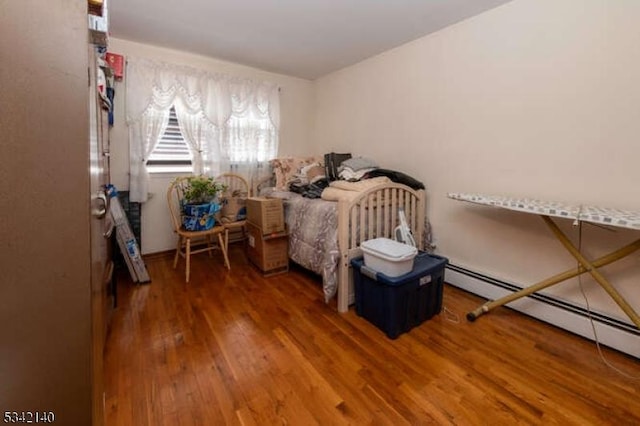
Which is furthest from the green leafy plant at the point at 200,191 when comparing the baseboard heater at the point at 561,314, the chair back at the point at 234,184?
the baseboard heater at the point at 561,314

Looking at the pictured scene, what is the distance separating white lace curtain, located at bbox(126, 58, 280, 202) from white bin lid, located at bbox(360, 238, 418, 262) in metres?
2.14

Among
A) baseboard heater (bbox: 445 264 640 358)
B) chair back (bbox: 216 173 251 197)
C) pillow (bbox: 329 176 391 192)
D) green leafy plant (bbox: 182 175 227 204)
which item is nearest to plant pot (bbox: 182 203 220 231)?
green leafy plant (bbox: 182 175 227 204)

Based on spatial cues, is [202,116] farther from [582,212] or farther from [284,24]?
[582,212]

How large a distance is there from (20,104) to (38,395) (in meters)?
0.58

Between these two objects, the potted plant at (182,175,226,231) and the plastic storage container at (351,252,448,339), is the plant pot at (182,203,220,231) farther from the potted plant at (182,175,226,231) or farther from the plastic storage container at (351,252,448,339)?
the plastic storage container at (351,252,448,339)

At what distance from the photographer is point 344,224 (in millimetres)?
2035

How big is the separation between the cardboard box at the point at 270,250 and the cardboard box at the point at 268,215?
5 cm

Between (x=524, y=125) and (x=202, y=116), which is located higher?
(x=202, y=116)

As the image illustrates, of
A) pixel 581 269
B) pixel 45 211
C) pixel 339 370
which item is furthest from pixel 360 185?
pixel 45 211

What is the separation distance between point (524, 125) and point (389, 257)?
53.6 inches

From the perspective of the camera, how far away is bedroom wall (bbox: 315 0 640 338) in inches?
64.8

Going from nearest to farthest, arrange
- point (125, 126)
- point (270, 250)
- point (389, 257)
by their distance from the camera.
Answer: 1. point (389, 257)
2. point (270, 250)
3. point (125, 126)

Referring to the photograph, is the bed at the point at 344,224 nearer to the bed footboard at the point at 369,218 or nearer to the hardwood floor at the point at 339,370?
the bed footboard at the point at 369,218

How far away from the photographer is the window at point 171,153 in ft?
10.1
